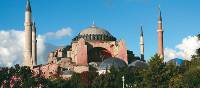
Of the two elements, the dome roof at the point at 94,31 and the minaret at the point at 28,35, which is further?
the dome roof at the point at 94,31

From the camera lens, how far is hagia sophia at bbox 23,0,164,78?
215ft

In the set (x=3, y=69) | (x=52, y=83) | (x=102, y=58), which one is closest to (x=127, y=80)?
(x=52, y=83)

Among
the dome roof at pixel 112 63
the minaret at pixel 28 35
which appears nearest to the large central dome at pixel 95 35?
the dome roof at pixel 112 63

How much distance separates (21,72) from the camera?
54.7 m

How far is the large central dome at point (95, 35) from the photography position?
7994 centimetres

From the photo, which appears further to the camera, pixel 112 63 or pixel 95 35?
pixel 95 35

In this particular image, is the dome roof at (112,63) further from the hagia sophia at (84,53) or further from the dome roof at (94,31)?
the dome roof at (94,31)

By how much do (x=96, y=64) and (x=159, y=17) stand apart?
437 inches

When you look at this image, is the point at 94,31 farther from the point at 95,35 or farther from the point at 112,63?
the point at 112,63

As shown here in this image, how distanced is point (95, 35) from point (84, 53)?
750cm

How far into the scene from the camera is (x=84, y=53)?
73250 mm

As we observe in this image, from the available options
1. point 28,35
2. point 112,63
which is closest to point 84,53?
point 112,63

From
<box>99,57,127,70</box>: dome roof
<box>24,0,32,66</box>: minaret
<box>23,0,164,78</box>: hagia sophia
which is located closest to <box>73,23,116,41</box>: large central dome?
<box>23,0,164,78</box>: hagia sophia

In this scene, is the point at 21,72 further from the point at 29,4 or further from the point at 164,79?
the point at 164,79
